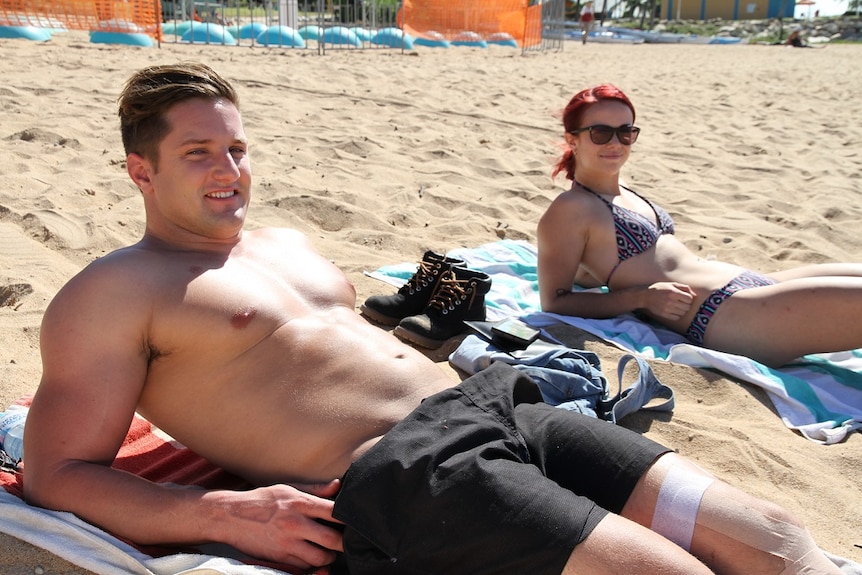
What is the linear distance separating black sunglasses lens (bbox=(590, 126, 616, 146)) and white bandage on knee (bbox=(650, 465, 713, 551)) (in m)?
2.21

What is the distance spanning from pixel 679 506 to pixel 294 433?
95 centimetres

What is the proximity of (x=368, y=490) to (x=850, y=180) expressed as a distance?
6.15 meters

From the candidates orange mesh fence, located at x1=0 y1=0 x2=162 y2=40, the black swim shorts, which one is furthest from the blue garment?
orange mesh fence, located at x1=0 y1=0 x2=162 y2=40

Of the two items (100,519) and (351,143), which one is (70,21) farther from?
(100,519)

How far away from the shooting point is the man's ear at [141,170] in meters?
2.19

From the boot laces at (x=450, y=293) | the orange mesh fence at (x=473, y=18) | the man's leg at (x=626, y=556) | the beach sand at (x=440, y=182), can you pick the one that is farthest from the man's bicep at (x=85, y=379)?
the orange mesh fence at (x=473, y=18)

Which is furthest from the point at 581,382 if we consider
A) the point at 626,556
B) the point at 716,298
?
the point at 626,556

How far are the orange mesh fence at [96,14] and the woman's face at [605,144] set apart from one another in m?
10.2

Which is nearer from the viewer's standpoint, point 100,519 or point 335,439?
point 100,519

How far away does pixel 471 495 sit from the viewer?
1.77 m

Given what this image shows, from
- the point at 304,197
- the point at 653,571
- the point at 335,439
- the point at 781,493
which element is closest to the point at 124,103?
the point at 335,439

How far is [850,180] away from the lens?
6574 mm

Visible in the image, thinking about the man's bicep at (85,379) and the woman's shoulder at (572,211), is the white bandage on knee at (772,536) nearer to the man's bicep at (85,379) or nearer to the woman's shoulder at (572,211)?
the man's bicep at (85,379)

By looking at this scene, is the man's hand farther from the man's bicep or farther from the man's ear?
the man's ear
